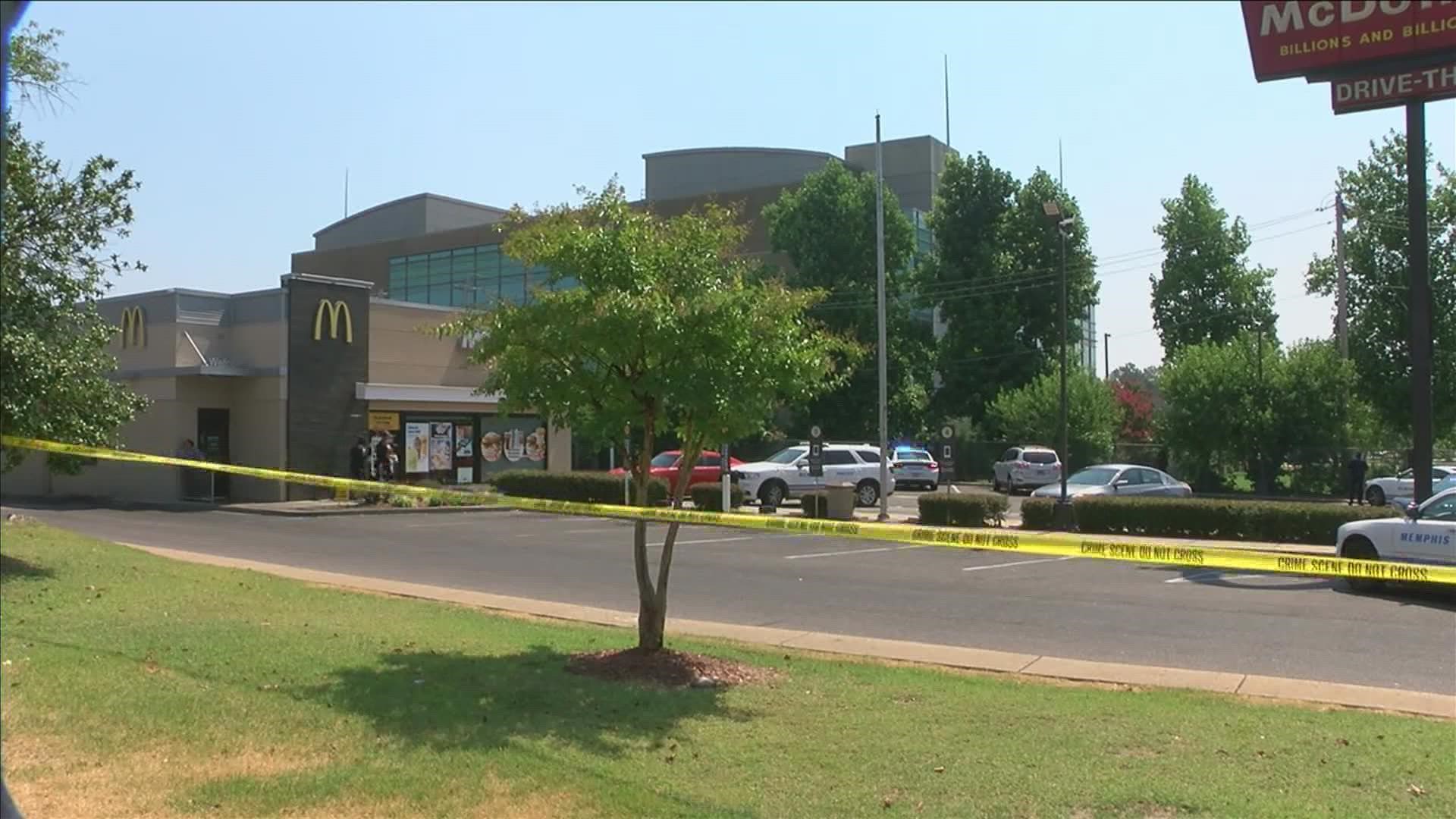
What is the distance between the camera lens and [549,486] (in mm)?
29688

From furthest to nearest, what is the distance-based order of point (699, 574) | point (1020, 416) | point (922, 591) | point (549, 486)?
point (1020, 416) → point (549, 486) → point (699, 574) → point (922, 591)

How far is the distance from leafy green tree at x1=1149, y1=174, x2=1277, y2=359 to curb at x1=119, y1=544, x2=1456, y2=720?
61.8m

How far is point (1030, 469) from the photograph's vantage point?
40.8 meters

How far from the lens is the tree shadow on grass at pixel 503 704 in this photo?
621cm

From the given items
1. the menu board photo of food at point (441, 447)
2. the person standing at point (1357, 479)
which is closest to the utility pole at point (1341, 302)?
the person standing at point (1357, 479)

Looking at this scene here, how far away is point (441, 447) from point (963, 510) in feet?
51.1

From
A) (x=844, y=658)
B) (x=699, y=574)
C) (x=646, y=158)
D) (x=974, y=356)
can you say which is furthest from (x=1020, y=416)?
(x=844, y=658)

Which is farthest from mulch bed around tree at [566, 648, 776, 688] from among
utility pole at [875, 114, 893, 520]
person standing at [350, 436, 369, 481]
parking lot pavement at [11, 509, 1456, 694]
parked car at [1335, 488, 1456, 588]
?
person standing at [350, 436, 369, 481]

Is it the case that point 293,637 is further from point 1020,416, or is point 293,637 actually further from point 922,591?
point 1020,416

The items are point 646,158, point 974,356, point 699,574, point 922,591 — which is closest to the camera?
point 922,591

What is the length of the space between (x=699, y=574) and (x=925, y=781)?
10.1 m

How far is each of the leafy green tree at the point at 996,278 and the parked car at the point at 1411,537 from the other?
37422 millimetres

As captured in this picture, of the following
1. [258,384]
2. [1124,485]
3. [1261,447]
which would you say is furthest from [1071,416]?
[258,384]

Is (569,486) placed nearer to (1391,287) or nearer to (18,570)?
(18,570)
